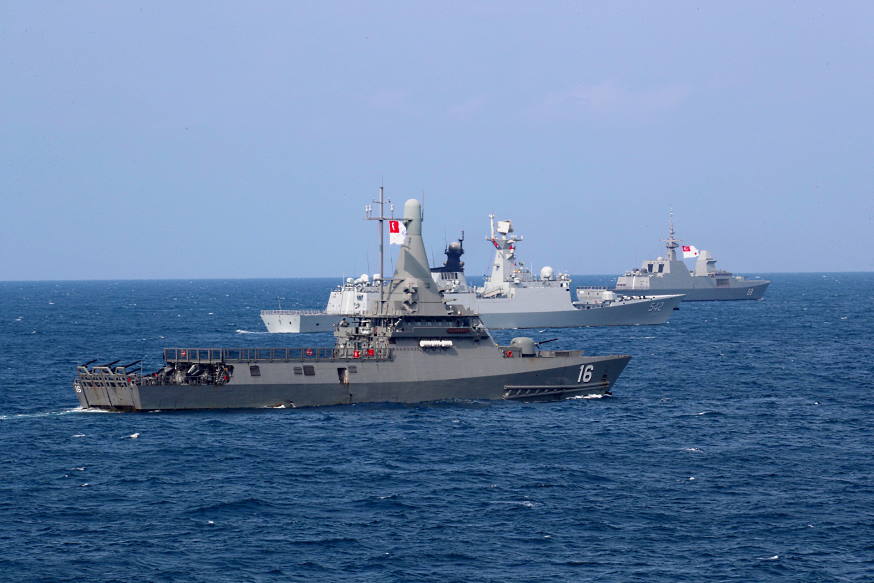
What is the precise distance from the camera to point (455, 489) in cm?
3041

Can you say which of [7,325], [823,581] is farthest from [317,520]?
[7,325]

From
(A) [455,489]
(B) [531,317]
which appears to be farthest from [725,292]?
(A) [455,489]

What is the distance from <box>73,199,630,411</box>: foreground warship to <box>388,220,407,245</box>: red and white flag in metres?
0.35

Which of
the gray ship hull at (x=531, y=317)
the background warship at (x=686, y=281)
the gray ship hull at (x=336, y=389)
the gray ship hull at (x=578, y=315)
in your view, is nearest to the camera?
the gray ship hull at (x=336, y=389)

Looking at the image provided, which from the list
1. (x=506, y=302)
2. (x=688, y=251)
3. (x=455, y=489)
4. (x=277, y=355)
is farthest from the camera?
(x=688, y=251)

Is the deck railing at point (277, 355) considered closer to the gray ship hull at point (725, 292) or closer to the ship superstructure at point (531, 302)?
the ship superstructure at point (531, 302)

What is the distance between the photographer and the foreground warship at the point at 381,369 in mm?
43188

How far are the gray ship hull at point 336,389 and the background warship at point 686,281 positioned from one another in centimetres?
10030

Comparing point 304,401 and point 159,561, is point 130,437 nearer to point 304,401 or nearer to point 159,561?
point 304,401

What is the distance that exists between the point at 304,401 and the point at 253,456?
358 inches

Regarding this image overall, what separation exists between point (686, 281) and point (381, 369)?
11347 centimetres

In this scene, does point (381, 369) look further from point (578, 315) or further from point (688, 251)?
point (688, 251)

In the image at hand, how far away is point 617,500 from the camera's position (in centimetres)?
2898

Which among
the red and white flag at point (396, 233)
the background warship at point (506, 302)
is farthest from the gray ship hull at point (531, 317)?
the red and white flag at point (396, 233)
